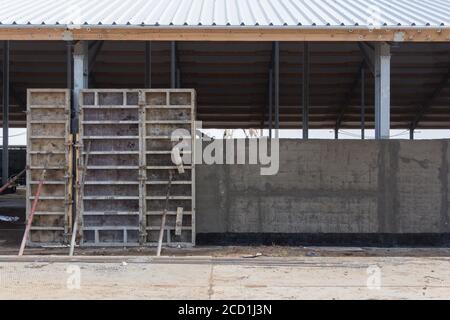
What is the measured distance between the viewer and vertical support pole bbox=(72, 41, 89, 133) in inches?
527

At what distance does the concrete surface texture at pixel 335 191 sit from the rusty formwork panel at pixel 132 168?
72 cm

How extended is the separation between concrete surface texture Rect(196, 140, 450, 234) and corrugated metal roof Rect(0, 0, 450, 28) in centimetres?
282

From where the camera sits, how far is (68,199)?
1305 cm

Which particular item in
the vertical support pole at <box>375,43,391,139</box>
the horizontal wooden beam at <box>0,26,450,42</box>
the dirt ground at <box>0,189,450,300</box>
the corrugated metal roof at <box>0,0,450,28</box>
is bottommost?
the dirt ground at <box>0,189,450,300</box>

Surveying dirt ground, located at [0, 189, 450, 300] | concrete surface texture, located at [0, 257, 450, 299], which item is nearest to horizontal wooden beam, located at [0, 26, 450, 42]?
dirt ground, located at [0, 189, 450, 300]

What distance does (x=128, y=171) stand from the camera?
13.2m

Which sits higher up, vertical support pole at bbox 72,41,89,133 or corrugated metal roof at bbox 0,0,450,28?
corrugated metal roof at bbox 0,0,450,28

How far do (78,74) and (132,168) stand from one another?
2.54 m

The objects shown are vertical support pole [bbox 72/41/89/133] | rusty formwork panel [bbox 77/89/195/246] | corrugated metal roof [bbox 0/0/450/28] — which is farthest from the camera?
vertical support pole [bbox 72/41/89/133]

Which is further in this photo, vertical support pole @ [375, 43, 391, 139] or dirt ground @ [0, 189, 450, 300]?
vertical support pole @ [375, 43, 391, 139]

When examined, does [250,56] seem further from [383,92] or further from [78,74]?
[78,74]

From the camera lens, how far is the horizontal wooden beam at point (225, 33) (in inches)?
508

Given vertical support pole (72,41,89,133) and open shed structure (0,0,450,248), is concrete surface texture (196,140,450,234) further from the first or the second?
Result: vertical support pole (72,41,89,133)

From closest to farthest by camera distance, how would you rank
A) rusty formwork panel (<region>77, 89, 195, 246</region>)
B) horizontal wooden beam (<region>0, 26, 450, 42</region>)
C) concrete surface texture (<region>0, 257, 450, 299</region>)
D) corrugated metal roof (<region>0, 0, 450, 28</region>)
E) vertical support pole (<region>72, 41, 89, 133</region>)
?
concrete surface texture (<region>0, 257, 450, 299</region>) < horizontal wooden beam (<region>0, 26, 450, 42</region>) < rusty formwork panel (<region>77, 89, 195, 246</region>) < corrugated metal roof (<region>0, 0, 450, 28</region>) < vertical support pole (<region>72, 41, 89, 133</region>)
